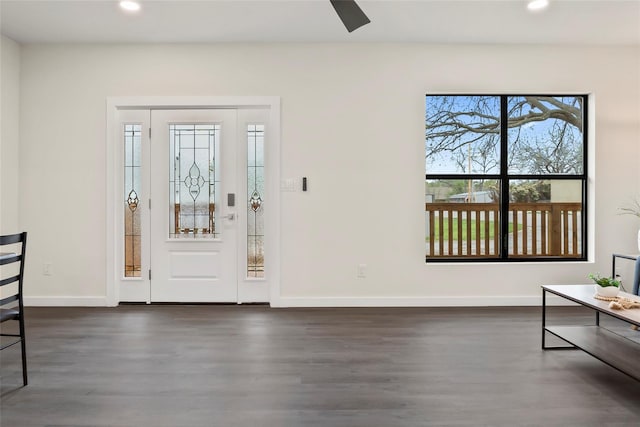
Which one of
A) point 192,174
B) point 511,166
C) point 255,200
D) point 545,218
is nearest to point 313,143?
point 255,200

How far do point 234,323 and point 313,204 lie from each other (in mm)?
1341

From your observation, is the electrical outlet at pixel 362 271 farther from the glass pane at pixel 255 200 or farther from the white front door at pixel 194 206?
the white front door at pixel 194 206

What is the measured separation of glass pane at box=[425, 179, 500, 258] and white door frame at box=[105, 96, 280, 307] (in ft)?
5.17

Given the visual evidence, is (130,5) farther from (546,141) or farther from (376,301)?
(546,141)

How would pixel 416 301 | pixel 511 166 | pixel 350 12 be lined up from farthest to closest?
pixel 511 166 < pixel 416 301 < pixel 350 12

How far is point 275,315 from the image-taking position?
3.57 meters

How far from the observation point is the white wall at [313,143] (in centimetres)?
388

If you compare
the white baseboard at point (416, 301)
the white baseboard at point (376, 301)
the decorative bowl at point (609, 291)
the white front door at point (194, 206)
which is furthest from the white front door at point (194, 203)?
the decorative bowl at point (609, 291)

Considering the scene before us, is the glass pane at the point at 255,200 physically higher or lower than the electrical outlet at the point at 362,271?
higher

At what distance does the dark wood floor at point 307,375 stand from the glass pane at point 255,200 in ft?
2.30

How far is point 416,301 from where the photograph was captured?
12.8 feet

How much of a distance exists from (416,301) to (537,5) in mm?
2771

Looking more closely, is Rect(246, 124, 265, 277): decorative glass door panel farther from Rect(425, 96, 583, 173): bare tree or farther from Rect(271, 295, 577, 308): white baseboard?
Rect(425, 96, 583, 173): bare tree

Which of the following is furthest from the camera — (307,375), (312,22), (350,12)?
(312,22)
